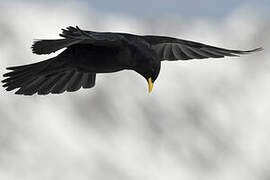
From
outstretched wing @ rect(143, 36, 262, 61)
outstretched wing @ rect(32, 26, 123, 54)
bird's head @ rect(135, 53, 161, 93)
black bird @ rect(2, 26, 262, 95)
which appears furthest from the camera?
outstretched wing @ rect(143, 36, 262, 61)

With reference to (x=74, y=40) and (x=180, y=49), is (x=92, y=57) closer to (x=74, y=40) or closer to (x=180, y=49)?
(x=74, y=40)

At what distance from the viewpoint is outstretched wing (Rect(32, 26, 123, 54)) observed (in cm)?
650

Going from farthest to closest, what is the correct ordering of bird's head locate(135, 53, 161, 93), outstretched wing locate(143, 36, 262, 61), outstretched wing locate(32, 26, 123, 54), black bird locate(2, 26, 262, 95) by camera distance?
outstretched wing locate(143, 36, 262, 61) < bird's head locate(135, 53, 161, 93) < black bird locate(2, 26, 262, 95) < outstretched wing locate(32, 26, 123, 54)

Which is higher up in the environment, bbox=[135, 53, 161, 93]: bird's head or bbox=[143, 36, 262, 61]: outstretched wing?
bbox=[143, 36, 262, 61]: outstretched wing

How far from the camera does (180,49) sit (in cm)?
884

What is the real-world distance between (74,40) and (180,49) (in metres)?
2.64

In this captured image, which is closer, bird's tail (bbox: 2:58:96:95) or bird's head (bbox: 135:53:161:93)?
bird's head (bbox: 135:53:161:93)

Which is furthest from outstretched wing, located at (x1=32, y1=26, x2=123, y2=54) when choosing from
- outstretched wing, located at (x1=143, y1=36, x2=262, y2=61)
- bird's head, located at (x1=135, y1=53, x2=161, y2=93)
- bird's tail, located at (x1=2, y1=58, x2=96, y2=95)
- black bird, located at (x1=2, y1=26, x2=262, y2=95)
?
outstretched wing, located at (x1=143, y1=36, x2=262, y2=61)

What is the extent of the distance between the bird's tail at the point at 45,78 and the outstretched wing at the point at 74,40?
100 cm

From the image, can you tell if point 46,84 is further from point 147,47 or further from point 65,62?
point 147,47

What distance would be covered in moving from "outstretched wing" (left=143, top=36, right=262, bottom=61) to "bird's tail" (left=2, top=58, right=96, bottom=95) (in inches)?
44.8

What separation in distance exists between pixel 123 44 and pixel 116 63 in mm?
240

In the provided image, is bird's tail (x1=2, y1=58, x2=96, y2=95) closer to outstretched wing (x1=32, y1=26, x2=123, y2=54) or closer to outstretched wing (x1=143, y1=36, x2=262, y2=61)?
outstretched wing (x1=32, y1=26, x2=123, y2=54)

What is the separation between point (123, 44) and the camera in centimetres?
765
